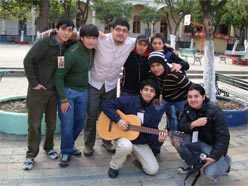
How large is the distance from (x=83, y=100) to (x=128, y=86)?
61 cm

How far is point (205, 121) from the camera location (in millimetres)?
4152

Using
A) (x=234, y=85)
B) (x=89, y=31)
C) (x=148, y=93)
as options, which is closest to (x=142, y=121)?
(x=148, y=93)

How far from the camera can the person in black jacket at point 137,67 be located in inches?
A: 182

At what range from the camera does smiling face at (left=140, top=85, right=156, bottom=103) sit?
437cm

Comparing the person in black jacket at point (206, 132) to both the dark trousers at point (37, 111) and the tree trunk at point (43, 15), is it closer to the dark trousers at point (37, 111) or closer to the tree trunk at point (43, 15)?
the dark trousers at point (37, 111)

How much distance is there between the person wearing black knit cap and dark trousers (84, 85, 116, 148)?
25.8 inches

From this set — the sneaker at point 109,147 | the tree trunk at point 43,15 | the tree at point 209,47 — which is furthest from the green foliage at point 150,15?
the sneaker at point 109,147

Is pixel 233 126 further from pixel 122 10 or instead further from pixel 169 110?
pixel 122 10

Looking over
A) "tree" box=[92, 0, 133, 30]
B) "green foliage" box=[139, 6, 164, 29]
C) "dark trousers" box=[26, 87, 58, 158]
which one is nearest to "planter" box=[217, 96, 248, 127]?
"dark trousers" box=[26, 87, 58, 158]

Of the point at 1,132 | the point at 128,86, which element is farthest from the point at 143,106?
the point at 1,132

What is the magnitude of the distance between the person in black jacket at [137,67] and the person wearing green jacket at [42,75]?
80 centimetres

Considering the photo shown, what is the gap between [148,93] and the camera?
4.37 metres

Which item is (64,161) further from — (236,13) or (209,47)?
(236,13)

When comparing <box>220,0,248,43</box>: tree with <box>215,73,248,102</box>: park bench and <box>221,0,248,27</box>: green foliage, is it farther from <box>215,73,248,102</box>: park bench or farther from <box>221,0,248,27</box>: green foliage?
<box>215,73,248,102</box>: park bench
